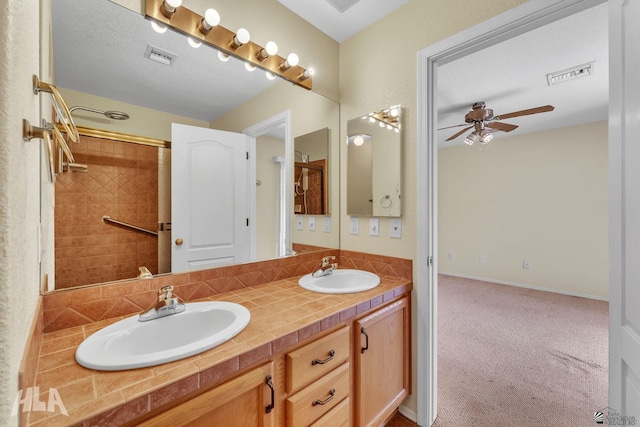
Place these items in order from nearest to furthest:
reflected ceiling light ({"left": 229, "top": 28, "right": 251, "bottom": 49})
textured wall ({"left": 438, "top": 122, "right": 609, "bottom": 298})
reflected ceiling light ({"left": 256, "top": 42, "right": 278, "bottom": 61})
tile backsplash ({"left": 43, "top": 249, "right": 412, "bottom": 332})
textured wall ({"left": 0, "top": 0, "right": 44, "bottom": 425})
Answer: textured wall ({"left": 0, "top": 0, "right": 44, "bottom": 425})
tile backsplash ({"left": 43, "top": 249, "right": 412, "bottom": 332})
reflected ceiling light ({"left": 229, "top": 28, "right": 251, "bottom": 49})
reflected ceiling light ({"left": 256, "top": 42, "right": 278, "bottom": 61})
textured wall ({"left": 438, "top": 122, "right": 609, "bottom": 298})

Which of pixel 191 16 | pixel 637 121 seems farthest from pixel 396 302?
pixel 191 16

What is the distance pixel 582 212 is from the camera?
373 centimetres

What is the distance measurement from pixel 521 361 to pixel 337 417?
190 cm

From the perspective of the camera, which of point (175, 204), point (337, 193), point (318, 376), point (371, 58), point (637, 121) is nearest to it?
point (637, 121)

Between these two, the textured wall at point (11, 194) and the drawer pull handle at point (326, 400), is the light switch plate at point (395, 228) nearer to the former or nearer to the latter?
the drawer pull handle at point (326, 400)

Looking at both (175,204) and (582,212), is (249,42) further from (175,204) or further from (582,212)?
(582,212)

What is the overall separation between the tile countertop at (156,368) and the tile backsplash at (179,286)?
0.17 feet

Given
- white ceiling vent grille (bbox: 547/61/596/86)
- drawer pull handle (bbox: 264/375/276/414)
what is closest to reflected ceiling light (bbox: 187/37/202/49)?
drawer pull handle (bbox: 264/375/276/414)

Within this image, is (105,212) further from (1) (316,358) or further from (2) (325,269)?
(2) (325,269)

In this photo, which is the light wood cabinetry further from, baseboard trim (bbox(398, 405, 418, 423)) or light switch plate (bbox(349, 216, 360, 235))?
light switch plate (bbox(349, 216, 360, 235))

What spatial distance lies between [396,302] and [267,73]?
1514 mm

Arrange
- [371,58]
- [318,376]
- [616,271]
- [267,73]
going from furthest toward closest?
1. [371,58]
2. [267,73]
3. [318,376]
4. [616,271]

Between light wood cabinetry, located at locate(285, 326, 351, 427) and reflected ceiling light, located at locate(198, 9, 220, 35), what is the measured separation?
58.8 inches

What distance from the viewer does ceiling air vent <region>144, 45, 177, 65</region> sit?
1.22 meters
